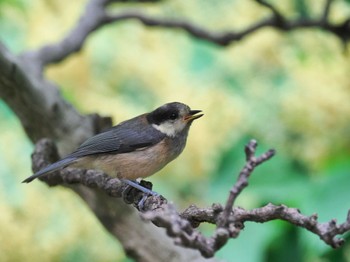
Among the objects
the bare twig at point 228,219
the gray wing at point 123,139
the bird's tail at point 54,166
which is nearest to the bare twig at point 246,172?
the bare twig at point 228,219

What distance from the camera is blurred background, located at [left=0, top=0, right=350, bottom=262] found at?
2078mm

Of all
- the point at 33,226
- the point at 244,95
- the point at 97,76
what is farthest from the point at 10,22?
the point at 33,226

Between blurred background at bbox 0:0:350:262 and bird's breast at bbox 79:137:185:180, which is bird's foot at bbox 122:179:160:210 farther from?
blurred background at bbox 0:0:350:262

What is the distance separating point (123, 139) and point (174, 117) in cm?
15

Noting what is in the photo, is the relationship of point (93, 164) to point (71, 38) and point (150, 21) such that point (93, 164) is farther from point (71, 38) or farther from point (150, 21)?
point (150, 21)

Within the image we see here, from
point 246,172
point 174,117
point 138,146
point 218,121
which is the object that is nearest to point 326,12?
point 218,121

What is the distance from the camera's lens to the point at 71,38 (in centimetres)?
235

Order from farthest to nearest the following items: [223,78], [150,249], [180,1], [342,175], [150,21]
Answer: [180,1], [223,78], [150,21], [342,175], [150,249]

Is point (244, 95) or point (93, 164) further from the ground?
point (244, 95)

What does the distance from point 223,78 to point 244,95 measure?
25cm

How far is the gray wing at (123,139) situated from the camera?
189cm

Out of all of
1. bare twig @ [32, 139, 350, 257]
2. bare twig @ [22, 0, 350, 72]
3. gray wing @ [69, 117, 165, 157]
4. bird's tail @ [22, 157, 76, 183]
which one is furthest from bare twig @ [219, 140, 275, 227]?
bare twig @ [22, 0, 350, 72]

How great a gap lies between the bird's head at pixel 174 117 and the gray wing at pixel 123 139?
25 mm

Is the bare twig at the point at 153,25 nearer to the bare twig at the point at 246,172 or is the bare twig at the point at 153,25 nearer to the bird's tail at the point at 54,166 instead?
the bird's tail at the point at 54,166
